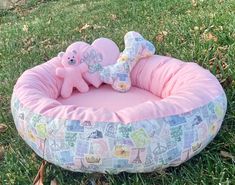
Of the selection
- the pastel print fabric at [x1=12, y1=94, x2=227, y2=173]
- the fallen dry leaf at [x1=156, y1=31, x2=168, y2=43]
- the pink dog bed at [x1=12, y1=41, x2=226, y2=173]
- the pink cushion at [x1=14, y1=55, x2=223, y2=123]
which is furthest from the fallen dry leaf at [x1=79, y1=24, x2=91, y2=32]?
the pastel print fabric at [x1=12, y1=94, x2=227, y2=173]

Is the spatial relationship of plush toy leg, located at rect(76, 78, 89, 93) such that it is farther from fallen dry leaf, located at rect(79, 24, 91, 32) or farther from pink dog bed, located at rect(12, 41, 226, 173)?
fallen dry leaf, located at rect(79, 24, 91, 32)

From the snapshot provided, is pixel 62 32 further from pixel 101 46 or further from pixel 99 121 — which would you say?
pixel 99 121

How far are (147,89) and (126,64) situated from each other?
0.24 m

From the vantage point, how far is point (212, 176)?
8.57 feet

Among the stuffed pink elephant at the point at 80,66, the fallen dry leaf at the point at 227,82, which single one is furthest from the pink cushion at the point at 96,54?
the fallen dry leaf at the point at 227,82

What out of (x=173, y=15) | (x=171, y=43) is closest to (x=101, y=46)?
(x=171, y=43)

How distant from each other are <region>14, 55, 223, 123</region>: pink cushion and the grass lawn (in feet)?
1.09

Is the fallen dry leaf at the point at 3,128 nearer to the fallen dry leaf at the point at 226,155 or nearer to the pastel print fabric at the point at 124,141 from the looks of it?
the pastel print fabric at the point at 124,141

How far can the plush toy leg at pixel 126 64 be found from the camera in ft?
11.6

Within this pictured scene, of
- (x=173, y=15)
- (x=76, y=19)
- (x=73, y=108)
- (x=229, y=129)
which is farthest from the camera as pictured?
(x=76, y=19)

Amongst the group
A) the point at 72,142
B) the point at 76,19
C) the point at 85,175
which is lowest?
the point at 76,19

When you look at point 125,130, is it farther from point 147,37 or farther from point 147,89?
point 147,37

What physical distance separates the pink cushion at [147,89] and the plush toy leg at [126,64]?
67mm

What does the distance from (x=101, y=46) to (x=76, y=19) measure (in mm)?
3463
